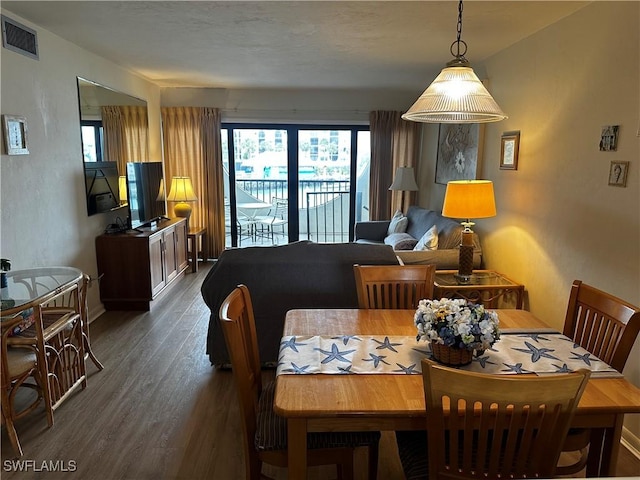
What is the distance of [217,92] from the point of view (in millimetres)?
6047

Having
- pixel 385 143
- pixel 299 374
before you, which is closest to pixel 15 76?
pixel 299 374

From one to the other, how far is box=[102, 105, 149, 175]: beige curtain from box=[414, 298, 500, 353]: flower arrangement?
3748mm

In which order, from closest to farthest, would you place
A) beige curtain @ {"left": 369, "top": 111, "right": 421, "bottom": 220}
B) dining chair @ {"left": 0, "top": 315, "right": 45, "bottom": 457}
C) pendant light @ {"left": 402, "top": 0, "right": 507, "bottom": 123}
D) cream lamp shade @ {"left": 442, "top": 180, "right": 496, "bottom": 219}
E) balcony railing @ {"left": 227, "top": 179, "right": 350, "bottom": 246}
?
pendant light @ {"left": 402, "top": 0, "right": 507, "bottom": 123}, dining chair @ {"left": 0, "top": 315, "right": 45, "bottom": 457}, cream lamp shade @ {"left": 442, "top": 180, "right": 496, "bottom": 219}, beige curtain @ {"left": 369, "top": 111, "right": 421, "bottom": 220}, balcony railing @ {"left": 227, "top": 179, "right": 350, "bottom": 246}

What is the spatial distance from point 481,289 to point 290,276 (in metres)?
1.47

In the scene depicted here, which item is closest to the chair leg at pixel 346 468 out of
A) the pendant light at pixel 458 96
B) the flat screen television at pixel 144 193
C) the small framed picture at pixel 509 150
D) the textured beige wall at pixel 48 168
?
the pendant light at pixel 458 96

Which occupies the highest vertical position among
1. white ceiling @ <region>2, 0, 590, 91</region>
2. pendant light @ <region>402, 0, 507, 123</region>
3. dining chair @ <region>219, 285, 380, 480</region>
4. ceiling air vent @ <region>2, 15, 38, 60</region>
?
white ceiling @ <region>2, 0, 590, 91</region>

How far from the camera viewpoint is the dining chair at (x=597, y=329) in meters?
1.69

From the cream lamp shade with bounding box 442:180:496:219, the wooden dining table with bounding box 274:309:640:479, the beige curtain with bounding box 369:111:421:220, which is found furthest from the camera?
the beige curtain with bounding box 369:111:421:220

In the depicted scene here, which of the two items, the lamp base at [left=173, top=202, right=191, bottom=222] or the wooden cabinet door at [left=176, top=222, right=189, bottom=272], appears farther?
the lamp base at [left=173, top=202, right=191, bottom=222]

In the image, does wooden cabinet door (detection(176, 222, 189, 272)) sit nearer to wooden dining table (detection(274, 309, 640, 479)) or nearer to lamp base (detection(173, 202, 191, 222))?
lamp base (detection(173, 202, 191, 222))

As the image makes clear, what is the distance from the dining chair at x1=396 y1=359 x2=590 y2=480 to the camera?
1.16m

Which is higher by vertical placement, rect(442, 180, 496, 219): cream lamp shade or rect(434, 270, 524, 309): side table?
rect(442, 180, 496, 219): cream lamp shade

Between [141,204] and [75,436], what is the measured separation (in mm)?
2819

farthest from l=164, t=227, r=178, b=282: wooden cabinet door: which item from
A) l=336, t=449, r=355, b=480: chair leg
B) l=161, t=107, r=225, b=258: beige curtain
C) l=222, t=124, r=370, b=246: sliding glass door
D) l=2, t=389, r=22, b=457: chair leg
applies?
l=336, t=449, r=355, b=480: chair leg
